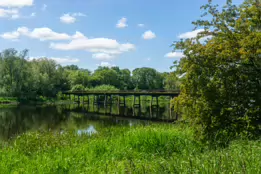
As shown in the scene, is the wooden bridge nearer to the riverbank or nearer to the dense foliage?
the riverbank

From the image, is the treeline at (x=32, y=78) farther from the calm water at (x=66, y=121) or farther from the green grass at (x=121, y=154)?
the green grass at (x=121, y=154)

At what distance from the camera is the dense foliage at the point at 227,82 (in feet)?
25.4

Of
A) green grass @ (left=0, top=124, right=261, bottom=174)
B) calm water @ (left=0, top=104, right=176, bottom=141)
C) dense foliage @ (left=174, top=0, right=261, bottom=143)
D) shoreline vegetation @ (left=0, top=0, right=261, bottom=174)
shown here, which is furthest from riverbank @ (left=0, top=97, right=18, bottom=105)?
dense foliage @ (left=174, top=0, right=261, bottom=143)

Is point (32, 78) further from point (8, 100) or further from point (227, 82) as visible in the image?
point (227, 82)

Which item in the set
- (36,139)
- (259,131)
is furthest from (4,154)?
(259,131)

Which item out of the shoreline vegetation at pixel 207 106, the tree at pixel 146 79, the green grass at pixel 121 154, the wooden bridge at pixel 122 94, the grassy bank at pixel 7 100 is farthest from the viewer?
the tree at pixel 146 79

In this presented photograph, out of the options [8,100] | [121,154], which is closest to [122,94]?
[8,100]

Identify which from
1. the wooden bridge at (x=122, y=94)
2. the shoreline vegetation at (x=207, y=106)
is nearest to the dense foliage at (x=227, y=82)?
the shoreline vegetation at (x=207, y=106)

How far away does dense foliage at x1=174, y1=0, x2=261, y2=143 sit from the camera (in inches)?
304

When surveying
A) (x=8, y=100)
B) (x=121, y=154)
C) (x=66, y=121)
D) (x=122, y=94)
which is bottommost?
(x=66, y=121)

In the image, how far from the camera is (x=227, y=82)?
7.90 metres

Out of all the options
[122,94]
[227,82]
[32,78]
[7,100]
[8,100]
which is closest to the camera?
[227,82]

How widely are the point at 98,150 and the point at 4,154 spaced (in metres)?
3.33

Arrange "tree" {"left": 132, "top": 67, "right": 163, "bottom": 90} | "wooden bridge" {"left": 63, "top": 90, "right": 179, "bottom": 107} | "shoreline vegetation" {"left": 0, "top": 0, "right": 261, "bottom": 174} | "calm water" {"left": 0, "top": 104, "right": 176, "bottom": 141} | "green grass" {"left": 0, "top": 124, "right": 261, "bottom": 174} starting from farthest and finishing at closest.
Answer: "tree" {"left": 132, "top": 67, "right": 163, "bottom": 90}
"wooden bridge" {"left": 63, "top": 90, "right": 179, "bottom": 107}
"calm water" {"left": 0, "top": 104, "right": 176, "bottom": 141}
"shoreline vegetation" {"left": 0, "top": 0, "right": 261, "bottom": 174}
"green grass" {"left": 0, "top": 124, "right": 261, "bottom": 174}
